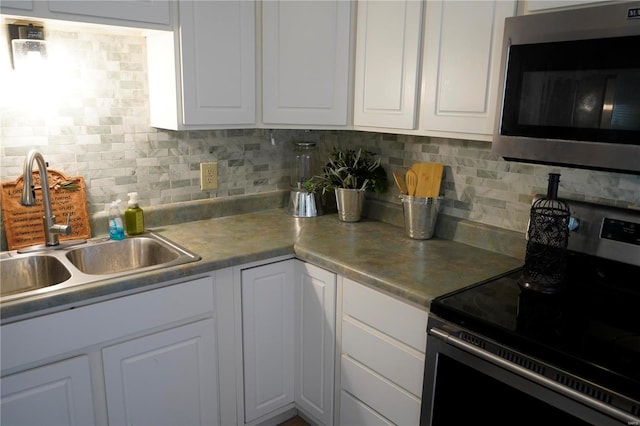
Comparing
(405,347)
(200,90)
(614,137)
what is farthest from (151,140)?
(614,137)

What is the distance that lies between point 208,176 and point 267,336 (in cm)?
79

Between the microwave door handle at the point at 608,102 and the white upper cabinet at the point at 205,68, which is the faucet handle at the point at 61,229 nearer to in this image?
the white upper cabinet at the point at 205,68

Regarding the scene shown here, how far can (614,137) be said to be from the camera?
47.7 inches

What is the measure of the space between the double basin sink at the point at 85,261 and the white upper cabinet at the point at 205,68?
48 centimetres

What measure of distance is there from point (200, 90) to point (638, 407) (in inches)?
64.8

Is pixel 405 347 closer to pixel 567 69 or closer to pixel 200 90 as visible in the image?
pixel 567 69

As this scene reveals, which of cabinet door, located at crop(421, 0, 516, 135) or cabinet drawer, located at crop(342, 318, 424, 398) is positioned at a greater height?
cabinet door, located at crop(421, 0, 516, 135)

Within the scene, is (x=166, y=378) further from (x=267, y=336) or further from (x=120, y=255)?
(x=120, y=255)

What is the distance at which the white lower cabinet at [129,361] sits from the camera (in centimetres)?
139

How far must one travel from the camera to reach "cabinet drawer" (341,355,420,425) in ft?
5.10

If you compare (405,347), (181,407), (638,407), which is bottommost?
(181,407)

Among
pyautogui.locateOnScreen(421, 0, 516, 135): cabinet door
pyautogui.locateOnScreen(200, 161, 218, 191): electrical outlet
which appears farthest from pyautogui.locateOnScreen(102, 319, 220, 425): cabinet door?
pyautogui.locateOnScreen(421, 0, 516, 135): cabinet door

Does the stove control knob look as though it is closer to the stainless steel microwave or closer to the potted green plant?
the stainless steel microwave

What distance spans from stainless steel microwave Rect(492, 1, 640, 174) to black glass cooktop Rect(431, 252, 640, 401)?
0.40 metres
